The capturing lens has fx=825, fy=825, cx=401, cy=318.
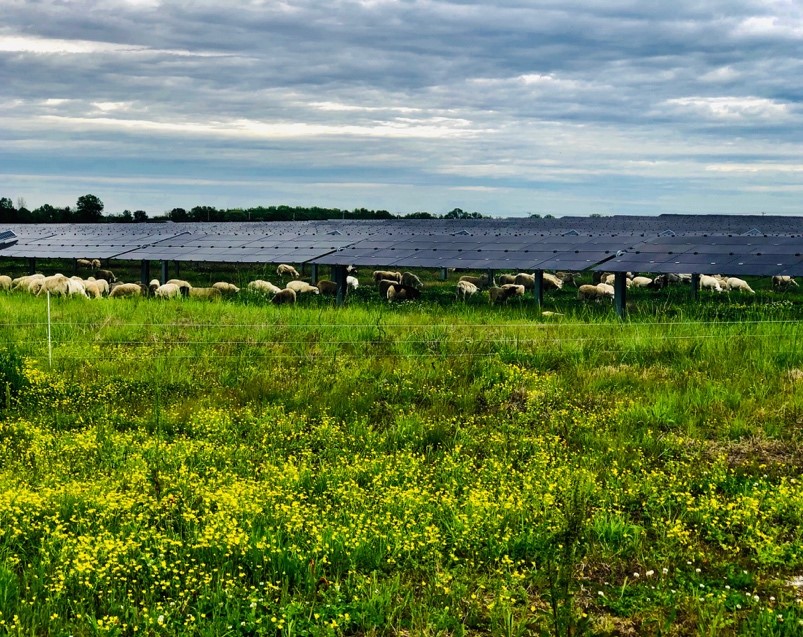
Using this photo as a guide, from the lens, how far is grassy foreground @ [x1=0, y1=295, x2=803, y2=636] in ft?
19.1

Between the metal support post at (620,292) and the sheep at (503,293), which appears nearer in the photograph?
the metal support post at (620,292)

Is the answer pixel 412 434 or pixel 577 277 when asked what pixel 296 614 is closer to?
pixel 412 434

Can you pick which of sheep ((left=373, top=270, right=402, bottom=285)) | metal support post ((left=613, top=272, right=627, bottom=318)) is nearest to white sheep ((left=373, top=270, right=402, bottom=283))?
sheep ((left=373, top=270, right=402, bottom=285))

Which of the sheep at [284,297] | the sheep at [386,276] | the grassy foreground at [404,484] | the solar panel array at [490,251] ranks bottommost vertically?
the grassy foreground at [404,484]

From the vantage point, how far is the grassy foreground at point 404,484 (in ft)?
19.1

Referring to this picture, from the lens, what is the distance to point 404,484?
26.7ft

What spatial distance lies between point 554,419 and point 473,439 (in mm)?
1350

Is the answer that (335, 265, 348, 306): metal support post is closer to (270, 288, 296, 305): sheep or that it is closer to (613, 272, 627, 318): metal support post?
(270, 288, 296, 305): sheep

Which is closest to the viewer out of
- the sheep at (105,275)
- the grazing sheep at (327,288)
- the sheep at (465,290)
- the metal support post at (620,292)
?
the metal support post at (620,292)

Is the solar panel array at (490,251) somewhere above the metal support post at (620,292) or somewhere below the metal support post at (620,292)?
above

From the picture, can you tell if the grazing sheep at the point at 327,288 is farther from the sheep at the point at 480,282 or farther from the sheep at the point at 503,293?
the sheep at the point at 480,282

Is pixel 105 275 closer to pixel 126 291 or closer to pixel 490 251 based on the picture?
pixel 126 291

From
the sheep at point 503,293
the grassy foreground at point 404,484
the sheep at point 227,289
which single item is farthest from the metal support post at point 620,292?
the sheep at point 227,289

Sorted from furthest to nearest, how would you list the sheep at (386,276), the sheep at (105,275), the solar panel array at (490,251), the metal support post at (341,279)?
the sheep at (105,275) < the sheep at (386,276) < the metal support post at (341,279) < the solar panel array at (490,251)
